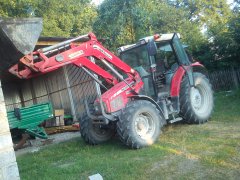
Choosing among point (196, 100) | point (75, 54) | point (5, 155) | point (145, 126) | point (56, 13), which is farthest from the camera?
point (56, 13)

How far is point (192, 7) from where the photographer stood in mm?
33562

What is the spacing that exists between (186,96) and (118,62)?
2.04 metres

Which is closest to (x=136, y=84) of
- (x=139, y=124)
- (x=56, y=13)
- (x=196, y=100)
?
(x=139, y=124)

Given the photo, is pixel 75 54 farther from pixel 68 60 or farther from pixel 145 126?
pixel 145 126

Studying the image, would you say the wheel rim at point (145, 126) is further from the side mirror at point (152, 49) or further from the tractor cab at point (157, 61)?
the side mirror at point (152, 49)

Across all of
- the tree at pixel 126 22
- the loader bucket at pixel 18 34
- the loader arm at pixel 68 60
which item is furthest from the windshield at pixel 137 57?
the tree at pixel 126 22

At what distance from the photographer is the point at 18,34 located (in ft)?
10.7

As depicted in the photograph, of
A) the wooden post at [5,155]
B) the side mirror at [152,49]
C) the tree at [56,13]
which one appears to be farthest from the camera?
the tree at [56,13]

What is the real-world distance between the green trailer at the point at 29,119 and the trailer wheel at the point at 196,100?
4.87 metres

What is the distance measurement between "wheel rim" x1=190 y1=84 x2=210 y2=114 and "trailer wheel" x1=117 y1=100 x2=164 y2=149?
1.87 meters

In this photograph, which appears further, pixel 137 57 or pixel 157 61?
Answer: pixel 157 61

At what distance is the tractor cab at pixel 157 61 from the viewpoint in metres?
8.30

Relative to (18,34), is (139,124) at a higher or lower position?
lower

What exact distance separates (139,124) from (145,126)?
191mm
